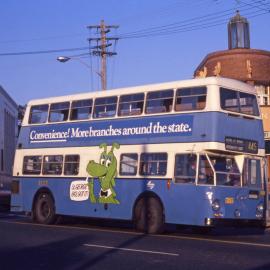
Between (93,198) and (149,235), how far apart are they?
2889 mm

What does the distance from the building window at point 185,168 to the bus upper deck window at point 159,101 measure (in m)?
1.52

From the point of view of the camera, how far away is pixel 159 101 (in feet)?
61.0

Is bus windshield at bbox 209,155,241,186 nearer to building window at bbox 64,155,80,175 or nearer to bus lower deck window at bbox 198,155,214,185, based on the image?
bus lower deck window at bbox 198,155,214,185

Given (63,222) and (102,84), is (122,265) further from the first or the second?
(102,84)

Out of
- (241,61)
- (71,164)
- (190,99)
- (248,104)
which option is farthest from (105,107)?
(241,61)

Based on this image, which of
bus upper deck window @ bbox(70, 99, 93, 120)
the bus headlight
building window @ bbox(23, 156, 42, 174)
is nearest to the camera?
the bus headlight

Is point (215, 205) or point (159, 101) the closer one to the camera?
point (215, 205)

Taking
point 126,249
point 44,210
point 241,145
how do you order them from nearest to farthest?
point 126,249, point 241,145, point 44,210

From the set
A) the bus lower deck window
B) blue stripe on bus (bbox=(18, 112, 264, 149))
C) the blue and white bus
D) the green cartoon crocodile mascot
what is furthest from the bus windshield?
the green cartoon crocodile mascot

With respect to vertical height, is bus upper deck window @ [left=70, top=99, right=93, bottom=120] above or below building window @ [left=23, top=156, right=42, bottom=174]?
above

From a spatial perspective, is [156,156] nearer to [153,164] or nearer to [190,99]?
[153,164]

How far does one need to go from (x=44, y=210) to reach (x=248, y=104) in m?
7.96

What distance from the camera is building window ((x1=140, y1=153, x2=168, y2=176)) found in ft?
59.4

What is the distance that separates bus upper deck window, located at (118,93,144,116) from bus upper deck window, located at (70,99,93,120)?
1.44 m
